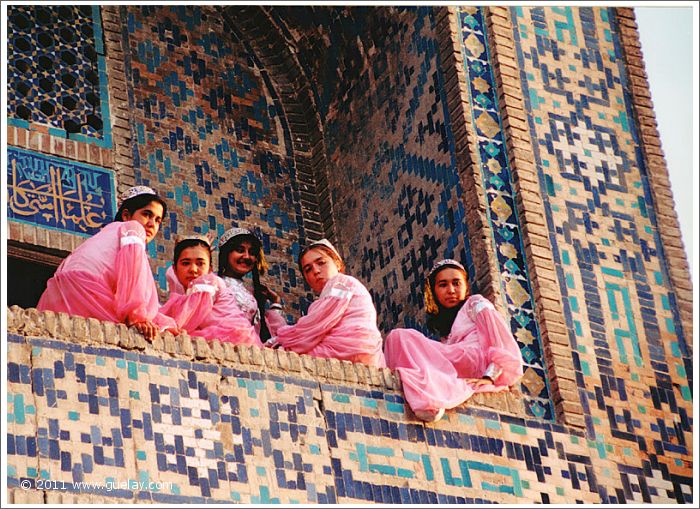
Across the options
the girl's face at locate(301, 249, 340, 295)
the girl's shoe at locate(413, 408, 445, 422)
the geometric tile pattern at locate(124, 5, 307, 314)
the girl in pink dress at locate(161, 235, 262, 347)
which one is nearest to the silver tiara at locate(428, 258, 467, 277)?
the girl's face at locate(301, 249, 340, 295)

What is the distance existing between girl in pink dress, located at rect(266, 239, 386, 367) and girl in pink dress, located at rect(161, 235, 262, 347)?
0.20 metres

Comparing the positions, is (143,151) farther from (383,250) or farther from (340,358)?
(340,358)

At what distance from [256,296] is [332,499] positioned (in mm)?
1461

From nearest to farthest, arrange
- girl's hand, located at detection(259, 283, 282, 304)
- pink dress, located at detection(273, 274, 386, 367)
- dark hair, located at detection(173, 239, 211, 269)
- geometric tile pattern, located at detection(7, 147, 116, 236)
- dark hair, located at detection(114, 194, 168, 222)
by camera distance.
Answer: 1. dark hair, located at detection(114, 194, 168, 222)
2. pink dress, located at detection(273, 274, 386, 367)
3. dark hair, located at detection(173, 239, 211, 269)
4. girl's hand, located at detection(259, 283, 282, 304)
5. geometric tile pattern, located at detection(7, 147, 116, 236)

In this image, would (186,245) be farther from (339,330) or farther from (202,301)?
(339,330)

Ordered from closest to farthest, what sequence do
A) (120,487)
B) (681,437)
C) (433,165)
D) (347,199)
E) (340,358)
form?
1. (120,487)
2. (340,358)
3. (681,437)
4. (433,165)
5. (347,199)

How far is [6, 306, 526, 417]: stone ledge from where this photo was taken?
901 cm

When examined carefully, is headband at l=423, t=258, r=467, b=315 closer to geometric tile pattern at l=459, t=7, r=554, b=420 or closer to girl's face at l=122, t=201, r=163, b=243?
geometric tile pattern at l=459, t=7, r=554, b=420

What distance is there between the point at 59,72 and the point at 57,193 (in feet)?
2.91

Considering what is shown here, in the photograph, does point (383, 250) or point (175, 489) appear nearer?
point (175, 489)

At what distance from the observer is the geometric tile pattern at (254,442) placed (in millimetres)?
8734

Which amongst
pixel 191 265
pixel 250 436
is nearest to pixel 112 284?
pixel 191 265

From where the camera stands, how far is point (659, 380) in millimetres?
10750

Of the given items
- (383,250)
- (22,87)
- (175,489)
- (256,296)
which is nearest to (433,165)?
(383,250)
